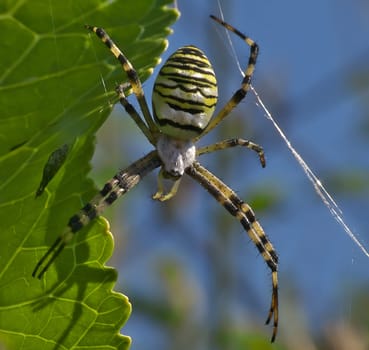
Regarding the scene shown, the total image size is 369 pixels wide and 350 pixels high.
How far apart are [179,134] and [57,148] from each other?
1.37 metres

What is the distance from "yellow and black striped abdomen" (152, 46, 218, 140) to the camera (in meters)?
3.26

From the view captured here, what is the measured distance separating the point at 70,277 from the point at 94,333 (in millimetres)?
182

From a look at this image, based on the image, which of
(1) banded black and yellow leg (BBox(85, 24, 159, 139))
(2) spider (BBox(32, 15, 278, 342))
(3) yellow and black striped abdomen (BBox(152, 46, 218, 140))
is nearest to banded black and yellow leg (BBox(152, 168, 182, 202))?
(2) spider (BBox(32, 15, 278, 342))

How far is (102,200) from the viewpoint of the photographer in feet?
11.7

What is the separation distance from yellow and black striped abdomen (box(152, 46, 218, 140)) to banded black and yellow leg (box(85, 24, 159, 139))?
0.11m

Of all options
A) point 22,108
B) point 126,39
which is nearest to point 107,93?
point 126,39

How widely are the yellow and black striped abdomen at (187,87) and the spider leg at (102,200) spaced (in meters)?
0.44

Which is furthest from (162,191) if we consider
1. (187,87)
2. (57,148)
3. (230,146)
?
(57,148)

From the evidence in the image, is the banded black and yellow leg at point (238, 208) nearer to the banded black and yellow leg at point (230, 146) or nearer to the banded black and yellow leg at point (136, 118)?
the banded black and yellow leg at point (230, 146)

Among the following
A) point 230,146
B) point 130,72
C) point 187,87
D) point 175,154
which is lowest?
point 230,146

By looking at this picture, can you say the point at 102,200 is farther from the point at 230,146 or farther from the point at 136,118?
the point at 230,146

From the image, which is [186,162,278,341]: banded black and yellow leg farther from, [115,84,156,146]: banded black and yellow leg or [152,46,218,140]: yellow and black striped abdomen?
[152,46,218,140]: yellow and black striped abdomen

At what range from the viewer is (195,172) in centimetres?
441

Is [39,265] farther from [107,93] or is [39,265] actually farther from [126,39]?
[126,39]
